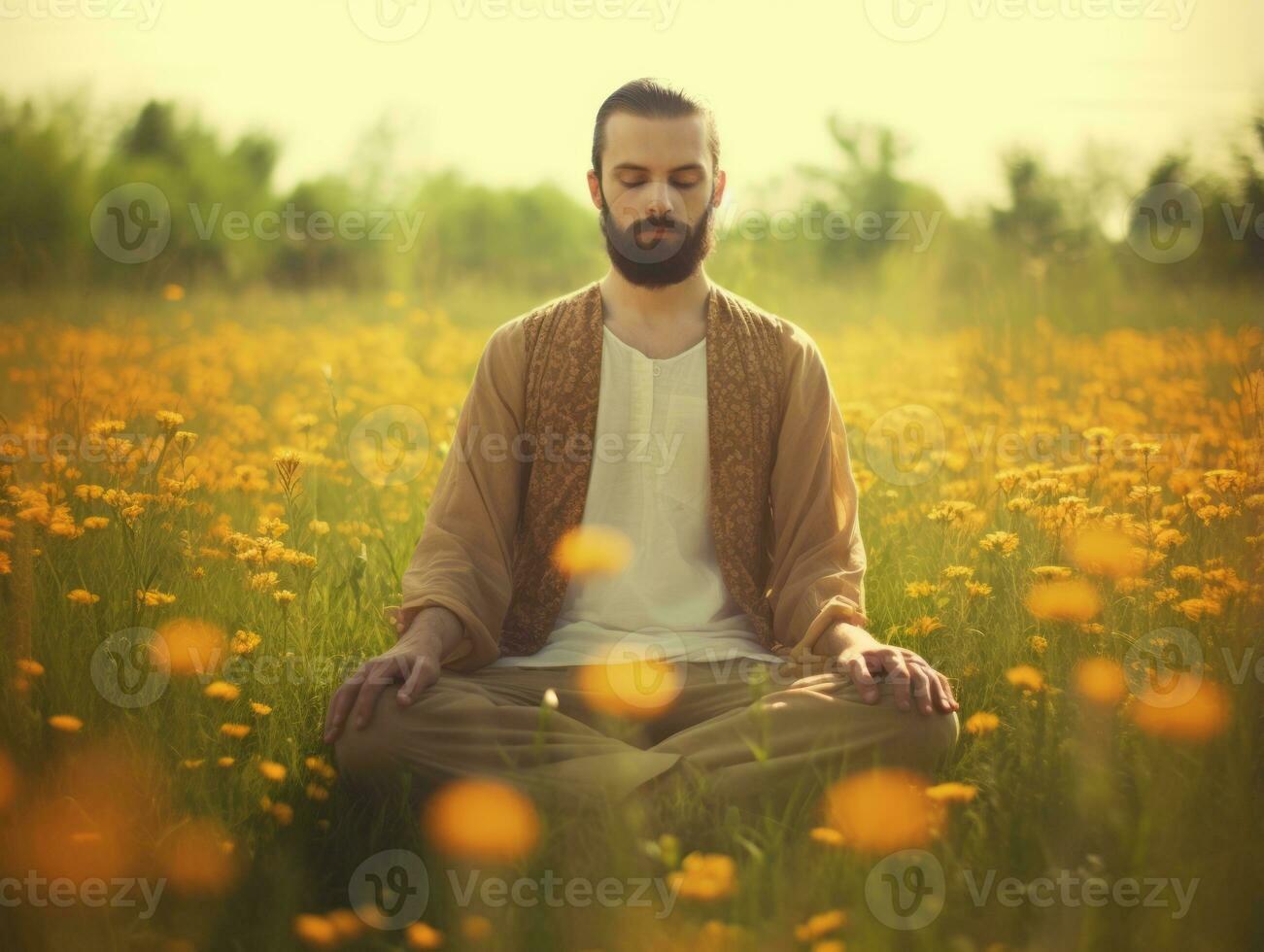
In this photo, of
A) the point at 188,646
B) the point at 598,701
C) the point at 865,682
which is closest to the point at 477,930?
the point at 598,701

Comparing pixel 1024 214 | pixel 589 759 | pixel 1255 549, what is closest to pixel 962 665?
pixel 1255 549

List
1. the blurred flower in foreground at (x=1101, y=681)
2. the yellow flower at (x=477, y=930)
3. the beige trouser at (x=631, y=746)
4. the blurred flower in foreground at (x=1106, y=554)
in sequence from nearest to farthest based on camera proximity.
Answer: the yellow flower at (x=477, y=930) < the beige trouser at (x=631, y=746) < the blurred flower in foreground at (x=1101, y=681) < the blurred flower in foreground at (x=1106, y=554)

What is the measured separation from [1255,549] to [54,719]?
2.74m

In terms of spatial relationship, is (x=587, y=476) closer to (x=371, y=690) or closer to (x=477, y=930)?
(x=371, y=690)

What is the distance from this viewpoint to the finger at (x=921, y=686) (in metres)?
2.39

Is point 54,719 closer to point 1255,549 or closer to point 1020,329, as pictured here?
point 1255,549

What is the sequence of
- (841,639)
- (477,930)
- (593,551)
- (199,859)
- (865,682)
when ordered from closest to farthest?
(477,930), (199,859), (865,682), (841,639), (593,551)

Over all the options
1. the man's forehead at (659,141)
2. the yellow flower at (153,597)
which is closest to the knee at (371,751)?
the yellow flower at (153,597)

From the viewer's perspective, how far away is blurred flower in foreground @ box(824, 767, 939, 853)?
2160mm

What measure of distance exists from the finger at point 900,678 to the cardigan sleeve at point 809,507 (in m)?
0.28

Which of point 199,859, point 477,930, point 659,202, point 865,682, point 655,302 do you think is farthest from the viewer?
point 655,302

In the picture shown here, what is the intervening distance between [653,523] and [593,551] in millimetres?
161

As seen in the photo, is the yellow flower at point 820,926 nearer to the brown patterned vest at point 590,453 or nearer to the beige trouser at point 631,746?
the beige trouser at point 631,746

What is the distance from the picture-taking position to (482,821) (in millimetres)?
2348
